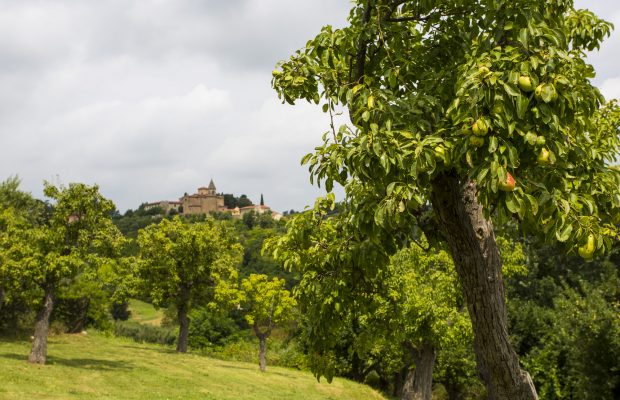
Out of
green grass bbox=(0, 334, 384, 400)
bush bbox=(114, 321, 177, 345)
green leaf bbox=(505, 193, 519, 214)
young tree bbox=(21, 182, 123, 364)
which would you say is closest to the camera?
green leaf bbox=(505, 193, 519, 214)

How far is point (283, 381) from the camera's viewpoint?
30219 mm

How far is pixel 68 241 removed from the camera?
22609mm

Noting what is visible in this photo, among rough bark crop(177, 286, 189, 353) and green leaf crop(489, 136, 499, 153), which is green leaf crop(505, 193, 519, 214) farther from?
rough bark crop(177, 286, 189, 353)

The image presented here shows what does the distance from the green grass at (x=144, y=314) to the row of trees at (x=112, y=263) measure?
4248 centimetres

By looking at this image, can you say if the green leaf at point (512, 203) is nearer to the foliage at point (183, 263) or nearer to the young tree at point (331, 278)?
the young tree at point (331, 278)

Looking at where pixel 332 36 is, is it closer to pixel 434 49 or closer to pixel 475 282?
pixel 434 49

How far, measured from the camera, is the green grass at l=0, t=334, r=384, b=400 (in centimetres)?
1883

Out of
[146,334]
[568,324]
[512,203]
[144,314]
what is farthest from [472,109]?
[144,314]

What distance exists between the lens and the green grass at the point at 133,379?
61.8 feet

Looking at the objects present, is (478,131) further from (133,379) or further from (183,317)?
(183,317)

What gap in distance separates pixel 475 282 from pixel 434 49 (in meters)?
2.65

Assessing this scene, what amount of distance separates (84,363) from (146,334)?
32855 millimetres

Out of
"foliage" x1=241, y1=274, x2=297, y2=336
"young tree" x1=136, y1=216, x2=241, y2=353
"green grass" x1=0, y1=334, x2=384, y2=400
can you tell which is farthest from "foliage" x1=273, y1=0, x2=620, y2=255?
"young tree" x1=136, y1=216, x2=241, y2=353

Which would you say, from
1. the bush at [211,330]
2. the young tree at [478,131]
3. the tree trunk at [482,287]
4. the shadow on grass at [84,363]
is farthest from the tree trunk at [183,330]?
the tree trunk at [482,287]
